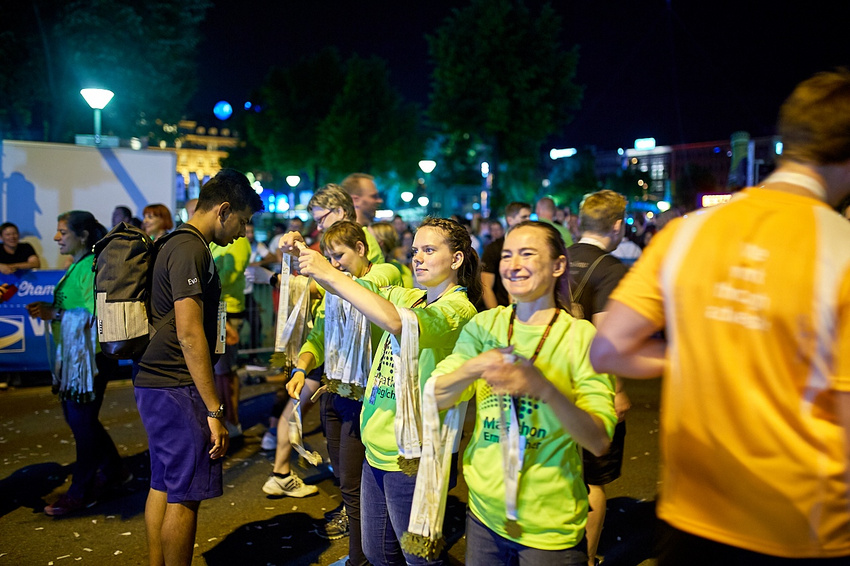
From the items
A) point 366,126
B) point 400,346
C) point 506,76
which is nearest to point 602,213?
point 400,346

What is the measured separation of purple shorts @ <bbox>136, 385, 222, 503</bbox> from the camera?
341cm

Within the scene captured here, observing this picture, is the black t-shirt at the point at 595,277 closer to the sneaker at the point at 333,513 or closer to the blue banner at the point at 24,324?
the sneaker at the point at 333,513

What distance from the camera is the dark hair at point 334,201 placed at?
473 cm

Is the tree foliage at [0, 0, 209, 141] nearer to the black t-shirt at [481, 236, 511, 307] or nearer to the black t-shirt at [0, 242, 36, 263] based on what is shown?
the black t-shirt at [0, 242, 36, 263]

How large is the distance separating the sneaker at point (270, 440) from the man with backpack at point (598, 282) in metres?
3.51

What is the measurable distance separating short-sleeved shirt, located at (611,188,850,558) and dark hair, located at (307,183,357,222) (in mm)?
3233

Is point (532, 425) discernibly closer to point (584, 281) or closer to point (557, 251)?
point (557, 251)

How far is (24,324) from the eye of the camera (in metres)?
8.62

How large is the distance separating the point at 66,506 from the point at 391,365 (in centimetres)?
337

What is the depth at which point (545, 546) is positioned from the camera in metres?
2.26

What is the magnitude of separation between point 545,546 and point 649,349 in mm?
837

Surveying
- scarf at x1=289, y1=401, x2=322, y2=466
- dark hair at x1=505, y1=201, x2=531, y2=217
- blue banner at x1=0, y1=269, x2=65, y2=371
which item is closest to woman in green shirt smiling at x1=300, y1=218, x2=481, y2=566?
scarf at x1=289, y1=401, x2=322, y2=466

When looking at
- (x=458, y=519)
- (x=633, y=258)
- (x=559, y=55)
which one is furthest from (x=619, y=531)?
(x=559, y=55)

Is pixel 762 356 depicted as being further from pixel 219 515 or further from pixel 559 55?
pixel 559 55
